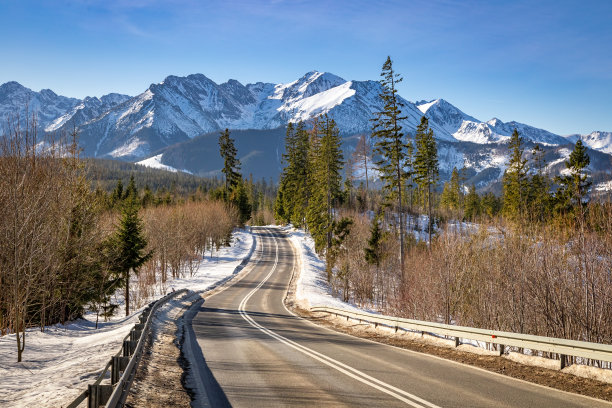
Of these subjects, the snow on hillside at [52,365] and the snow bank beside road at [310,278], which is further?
the snow bank beside road at [310,278]

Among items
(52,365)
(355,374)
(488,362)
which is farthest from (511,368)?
(52,365)

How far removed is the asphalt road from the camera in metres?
7.25

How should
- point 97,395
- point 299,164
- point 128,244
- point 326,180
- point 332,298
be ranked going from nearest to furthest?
point 97,395, point 128,244, point 332,298, point 326,180, point 299,164

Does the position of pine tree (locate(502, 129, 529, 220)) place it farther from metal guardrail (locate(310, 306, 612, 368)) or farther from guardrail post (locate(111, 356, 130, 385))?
guardrail post (locate(111, 356, 130, 385))

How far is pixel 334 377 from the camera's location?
9.03m

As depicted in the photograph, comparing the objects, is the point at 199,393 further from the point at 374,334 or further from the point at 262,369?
the point at 374,334

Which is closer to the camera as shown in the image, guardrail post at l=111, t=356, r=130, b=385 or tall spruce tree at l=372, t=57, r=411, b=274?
guardrail post at l=111, t=356, r=130, b=385

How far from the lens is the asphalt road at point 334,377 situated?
7.25 metres

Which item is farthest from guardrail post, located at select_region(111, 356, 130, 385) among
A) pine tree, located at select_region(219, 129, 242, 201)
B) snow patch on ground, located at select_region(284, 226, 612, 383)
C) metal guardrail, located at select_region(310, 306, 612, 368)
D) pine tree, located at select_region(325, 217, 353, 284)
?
pine tree, located at select_region(219, 129, 242, 201)

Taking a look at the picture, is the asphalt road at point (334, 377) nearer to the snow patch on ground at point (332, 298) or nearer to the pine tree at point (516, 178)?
the snow patch on ground at point (332, 298)

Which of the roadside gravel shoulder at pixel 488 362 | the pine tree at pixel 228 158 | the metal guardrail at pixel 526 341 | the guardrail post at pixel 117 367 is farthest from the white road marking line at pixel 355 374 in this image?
the pine tree at pixel 228 158

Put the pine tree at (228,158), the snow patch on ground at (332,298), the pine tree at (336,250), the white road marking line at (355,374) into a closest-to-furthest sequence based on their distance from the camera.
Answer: the white road marking line at (355,374) < the snow patch on ground at (332,298) < the pine tree at (336,250) < the pine tree at (228,158)

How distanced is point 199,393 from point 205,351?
16.1 feet

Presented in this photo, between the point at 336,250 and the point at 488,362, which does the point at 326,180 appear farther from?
the point at 488,362
